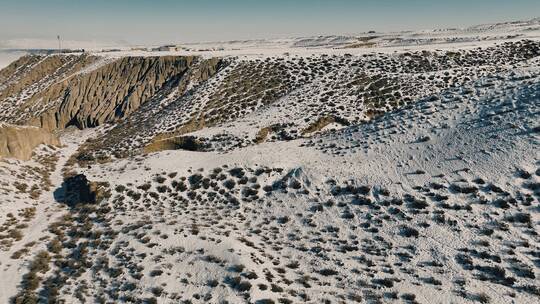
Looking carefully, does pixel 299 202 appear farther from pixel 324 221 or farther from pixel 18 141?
pixel 18 141

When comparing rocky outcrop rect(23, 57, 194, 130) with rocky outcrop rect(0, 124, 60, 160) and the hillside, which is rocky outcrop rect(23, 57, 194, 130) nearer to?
the hillside

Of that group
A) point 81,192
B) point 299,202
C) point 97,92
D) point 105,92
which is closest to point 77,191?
point 81,192

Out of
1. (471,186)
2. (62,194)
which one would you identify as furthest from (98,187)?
(471,186)

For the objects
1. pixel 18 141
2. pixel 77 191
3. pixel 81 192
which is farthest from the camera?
pixel 18 141

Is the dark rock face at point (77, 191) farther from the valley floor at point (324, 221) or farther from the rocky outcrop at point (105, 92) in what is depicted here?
the rocky outcrop at point (105, 92)

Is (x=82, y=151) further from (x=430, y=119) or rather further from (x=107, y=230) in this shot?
(x=430, y=119)
